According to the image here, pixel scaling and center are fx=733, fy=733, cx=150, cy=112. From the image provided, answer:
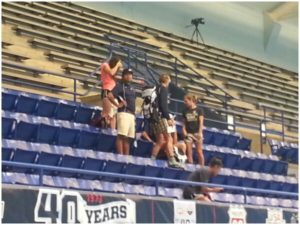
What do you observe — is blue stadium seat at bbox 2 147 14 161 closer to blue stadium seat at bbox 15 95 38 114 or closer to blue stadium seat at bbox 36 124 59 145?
blue stadium seat at bbox 36 124 59 145

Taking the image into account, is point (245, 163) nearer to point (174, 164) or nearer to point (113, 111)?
point (174, 164)

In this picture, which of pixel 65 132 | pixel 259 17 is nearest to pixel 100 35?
pixel 65 132

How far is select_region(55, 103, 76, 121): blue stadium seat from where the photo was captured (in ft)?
26.9

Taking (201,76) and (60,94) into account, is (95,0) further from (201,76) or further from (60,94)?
(60,94)

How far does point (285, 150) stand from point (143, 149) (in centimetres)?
439

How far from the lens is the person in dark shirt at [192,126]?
8.79m

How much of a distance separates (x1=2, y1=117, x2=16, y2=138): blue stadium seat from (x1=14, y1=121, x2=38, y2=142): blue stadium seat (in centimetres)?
7

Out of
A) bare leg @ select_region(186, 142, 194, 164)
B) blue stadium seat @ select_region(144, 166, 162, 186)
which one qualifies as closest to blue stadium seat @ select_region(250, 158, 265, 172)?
bare leg @ select_region(186, 142, 194, 164)

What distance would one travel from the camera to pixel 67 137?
782cm

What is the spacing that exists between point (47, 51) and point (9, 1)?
4.28 ft

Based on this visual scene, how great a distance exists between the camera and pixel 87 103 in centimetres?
920

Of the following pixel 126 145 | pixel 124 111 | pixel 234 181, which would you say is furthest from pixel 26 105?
pixel 234 181

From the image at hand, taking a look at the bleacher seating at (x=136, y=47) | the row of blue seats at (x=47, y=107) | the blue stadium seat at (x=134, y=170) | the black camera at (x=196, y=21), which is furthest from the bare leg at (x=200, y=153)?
the black camera at (x=196, y=21)

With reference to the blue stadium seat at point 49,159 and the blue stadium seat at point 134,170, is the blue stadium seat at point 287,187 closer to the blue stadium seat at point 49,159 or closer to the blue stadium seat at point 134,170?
the blue stadium seat at point 134,170
